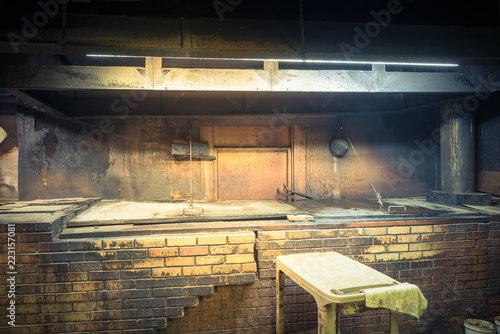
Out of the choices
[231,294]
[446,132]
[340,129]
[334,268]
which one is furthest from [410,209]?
[231,294]

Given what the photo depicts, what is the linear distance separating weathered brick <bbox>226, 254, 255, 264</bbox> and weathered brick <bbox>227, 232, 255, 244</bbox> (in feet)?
0.44

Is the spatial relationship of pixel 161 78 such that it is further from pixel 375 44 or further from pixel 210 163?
pixel 375 44

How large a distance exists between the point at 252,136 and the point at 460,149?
284cm

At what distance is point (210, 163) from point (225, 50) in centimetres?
236

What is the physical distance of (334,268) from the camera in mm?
2158

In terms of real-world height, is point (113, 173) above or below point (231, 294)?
above

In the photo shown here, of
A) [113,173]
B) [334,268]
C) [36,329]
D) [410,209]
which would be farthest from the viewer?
[113,173]

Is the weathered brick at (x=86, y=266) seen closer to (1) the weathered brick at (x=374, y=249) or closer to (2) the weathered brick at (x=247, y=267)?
(2) the weathered brick at (x=247, y=267)

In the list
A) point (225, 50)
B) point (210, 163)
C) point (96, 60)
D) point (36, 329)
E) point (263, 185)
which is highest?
point (96, 60)

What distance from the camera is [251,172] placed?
14.7 ft

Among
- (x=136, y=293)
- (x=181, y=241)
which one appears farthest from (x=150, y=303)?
(x=181, y=241)

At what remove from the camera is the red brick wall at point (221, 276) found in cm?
266

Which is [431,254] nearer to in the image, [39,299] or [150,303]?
[150,303]

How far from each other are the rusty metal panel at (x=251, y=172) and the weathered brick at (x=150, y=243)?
68.9 inches
